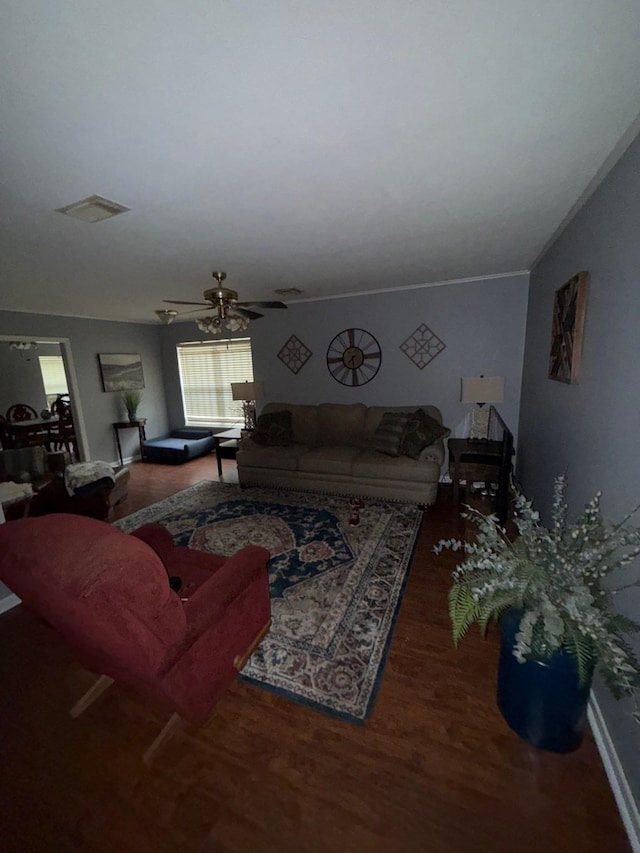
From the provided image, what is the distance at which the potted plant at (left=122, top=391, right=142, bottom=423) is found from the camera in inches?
226

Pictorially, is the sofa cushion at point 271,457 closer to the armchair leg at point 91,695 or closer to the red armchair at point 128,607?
the red armchair at point 128,607

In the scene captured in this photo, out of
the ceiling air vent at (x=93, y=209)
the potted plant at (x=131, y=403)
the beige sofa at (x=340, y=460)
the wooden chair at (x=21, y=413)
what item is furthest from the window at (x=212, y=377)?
the ceiling air vent at (x=93, y=209)

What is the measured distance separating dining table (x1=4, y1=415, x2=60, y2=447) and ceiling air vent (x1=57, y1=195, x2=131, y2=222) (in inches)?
179

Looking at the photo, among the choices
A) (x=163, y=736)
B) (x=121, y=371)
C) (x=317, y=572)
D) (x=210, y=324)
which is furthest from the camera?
(x=121, y=371)

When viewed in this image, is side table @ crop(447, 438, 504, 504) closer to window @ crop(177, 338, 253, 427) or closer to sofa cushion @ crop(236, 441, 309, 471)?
sofa cushion @ crop(236, 441, 309, 471)

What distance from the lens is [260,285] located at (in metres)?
3.83

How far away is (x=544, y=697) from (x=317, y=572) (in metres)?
1.55

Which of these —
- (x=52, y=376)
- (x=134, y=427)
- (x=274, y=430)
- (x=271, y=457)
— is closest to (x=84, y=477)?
(x=271, y=457)

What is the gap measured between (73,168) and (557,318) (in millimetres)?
2961

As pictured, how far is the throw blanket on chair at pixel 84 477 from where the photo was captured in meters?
3.17

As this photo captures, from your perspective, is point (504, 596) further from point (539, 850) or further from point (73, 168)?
point (73, 168)

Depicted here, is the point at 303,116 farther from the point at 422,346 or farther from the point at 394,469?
the point at 422,346

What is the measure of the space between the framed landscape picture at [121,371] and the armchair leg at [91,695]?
194 inches

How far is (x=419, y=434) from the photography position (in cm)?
376
